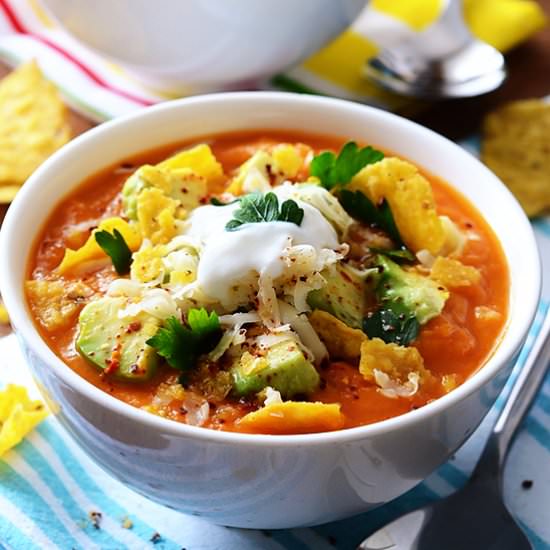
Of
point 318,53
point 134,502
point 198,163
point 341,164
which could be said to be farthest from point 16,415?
point 318,53

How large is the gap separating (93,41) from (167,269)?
4.78 feet

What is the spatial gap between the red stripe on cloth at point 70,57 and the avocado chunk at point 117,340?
1.54 metres

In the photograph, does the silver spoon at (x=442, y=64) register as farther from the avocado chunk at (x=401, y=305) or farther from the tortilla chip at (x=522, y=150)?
the avocado chunk at (x=401, y=305)

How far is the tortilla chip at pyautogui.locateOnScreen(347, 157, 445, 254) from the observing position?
2.03m

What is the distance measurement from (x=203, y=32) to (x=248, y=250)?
1.37m

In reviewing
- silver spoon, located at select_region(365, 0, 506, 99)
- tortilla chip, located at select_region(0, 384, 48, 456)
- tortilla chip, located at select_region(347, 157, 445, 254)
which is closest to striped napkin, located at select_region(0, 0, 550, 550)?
tortilla chip, located at select_region(0, 384, 48, 456)

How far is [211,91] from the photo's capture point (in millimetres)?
3281

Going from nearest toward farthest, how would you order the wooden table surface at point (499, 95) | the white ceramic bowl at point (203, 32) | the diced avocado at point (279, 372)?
the diced avocado at point (279, 372) → the white ceramic bowl at point (203, 32) → the wooden table surface at point (499, 95)

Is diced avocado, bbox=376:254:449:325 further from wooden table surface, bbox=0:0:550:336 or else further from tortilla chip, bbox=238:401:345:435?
wooden table surface, bbox=0:0:550:336

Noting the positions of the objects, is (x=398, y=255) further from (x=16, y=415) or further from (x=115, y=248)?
(x=16, y=415)

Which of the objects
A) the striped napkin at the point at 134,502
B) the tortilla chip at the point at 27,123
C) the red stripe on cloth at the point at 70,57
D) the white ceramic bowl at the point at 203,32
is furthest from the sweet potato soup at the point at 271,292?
the red stripe on cloth at the point at 70,57

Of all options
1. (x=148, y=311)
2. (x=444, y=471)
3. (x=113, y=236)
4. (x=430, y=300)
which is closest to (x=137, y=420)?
(x=148, y=311)

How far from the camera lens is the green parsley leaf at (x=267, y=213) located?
186 centimetres

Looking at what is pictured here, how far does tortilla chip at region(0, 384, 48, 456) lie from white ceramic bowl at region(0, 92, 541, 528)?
33 cm
